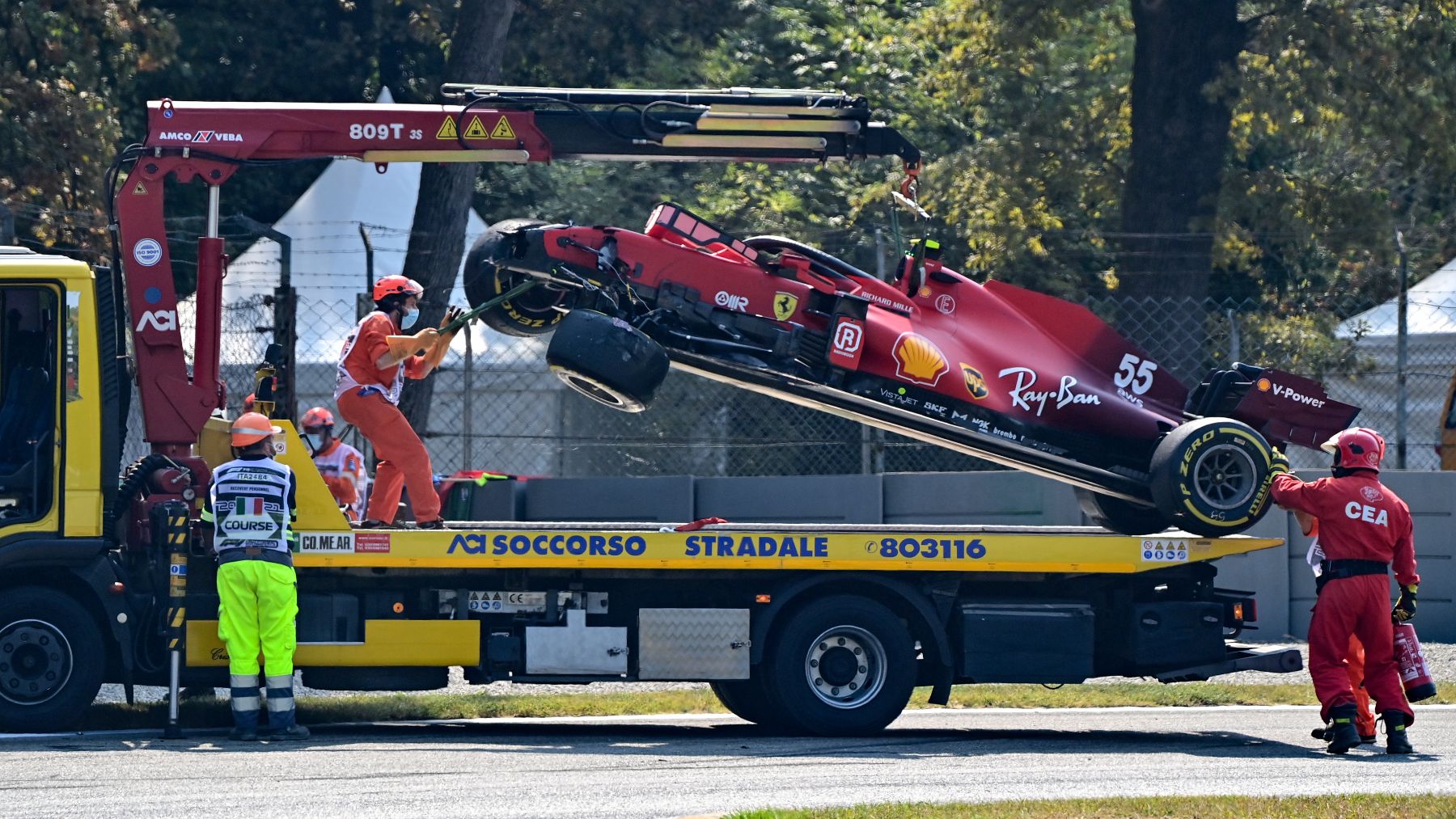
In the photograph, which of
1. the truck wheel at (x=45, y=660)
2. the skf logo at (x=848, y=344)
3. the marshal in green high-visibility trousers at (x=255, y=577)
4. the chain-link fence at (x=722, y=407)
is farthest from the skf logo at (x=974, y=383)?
the chain-link fence at (x=722, y=407)

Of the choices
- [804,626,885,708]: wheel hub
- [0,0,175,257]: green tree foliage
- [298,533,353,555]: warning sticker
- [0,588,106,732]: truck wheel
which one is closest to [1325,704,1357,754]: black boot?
[804,626,885,708]: wheel hub

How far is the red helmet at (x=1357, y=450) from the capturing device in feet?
33.4

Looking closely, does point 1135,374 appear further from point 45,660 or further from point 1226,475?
point 45,660

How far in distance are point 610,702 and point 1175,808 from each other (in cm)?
524

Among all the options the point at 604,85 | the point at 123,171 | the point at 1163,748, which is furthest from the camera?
the point at 604,85

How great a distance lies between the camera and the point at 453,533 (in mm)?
10273

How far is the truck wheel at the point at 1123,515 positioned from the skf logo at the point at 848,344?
70.4 inches

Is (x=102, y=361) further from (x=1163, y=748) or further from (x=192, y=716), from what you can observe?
(x=1163, y=748)

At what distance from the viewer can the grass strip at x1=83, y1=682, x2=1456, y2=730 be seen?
448 inches

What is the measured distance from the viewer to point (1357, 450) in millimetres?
10203

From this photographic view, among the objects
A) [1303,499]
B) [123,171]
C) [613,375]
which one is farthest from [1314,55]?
[123,171]

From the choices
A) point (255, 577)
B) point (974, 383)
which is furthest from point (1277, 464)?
point (255, 577)

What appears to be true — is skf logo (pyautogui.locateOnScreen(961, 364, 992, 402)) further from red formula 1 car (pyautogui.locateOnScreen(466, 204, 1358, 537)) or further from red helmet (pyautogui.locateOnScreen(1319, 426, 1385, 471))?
red helmet (pyautogui.locateOnScreen(1319, 426, 1385, 471))

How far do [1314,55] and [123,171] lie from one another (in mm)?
11574
